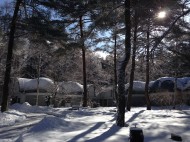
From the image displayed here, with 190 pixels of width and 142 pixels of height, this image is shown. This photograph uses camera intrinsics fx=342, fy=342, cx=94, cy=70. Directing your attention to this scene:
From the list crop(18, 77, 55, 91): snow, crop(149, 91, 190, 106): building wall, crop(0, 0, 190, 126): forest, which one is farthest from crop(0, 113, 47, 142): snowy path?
crop(18, 77, 55, 91): snow

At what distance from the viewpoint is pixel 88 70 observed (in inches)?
2362

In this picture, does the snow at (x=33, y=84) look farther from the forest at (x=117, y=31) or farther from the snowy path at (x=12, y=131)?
the snowy path at (x=12, y=131)

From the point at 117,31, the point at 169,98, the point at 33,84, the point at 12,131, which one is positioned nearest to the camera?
the point at 12,131

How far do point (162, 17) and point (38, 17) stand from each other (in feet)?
36.4

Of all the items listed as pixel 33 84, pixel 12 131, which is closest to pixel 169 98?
pixel 12 131

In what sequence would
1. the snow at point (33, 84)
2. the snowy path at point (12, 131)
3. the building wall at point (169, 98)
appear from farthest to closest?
the snow at point (33, 84) < the building wall at point (169, 98) < the snowy path at point (12, 131)

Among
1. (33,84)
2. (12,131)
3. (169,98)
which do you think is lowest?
(12,131)

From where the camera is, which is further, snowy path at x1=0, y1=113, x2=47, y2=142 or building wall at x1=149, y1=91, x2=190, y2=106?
building wall at x1=149, y1=91, x2=190, y2=106

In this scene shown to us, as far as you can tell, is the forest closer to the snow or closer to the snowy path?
the snowy path

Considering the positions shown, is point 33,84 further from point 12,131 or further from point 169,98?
point 12,131

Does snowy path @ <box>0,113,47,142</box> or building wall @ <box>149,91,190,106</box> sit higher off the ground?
building wall @ <box>149,91,190,106</box>

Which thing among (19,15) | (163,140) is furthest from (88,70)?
(163,140)

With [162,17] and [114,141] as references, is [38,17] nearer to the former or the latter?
[162,17]

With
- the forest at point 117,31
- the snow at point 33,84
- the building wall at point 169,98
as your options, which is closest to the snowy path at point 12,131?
the forest at point 117,31
